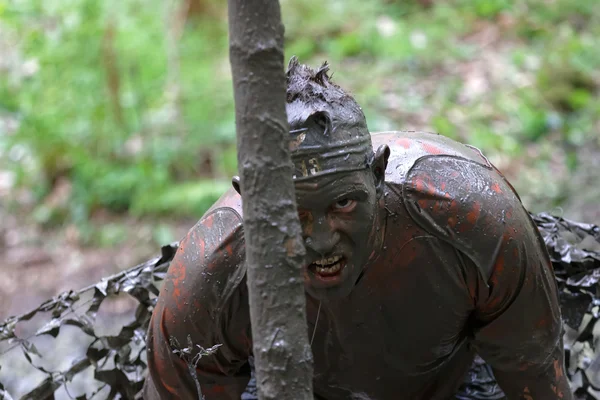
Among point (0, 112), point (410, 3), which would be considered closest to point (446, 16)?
point (410, 3)

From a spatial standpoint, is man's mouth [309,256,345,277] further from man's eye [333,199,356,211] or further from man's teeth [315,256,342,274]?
man's eye [333,199,356,211]

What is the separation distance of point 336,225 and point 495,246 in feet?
1.41

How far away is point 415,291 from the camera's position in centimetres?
189

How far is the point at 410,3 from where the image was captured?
780 cm

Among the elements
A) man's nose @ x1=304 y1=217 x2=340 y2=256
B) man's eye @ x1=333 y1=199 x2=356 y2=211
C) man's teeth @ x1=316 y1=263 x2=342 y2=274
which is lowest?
man's teeth @ x1=316 y1=263 x2=342 y2=274

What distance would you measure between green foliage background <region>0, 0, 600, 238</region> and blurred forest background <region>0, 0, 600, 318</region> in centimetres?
1

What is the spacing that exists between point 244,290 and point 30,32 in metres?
4.35

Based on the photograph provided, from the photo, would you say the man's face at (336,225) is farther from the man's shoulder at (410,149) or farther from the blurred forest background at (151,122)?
the blurred forest background at (151,122)

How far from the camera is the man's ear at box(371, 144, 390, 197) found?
5.41 ft

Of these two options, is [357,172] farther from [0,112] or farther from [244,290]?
[0,112]

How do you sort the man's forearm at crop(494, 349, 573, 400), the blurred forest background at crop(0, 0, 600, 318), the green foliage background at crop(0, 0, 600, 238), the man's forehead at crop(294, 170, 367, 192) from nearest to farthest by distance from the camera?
the man's forehead at crop(294, 170, 367, 192) → the man's forearm at crop(494, 349, 573, 400) → the blurred forest background at crop(0, 0, 600, 318) → the green foliage background at crop(0, 0, 600, 238)

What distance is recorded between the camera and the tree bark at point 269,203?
1.06m

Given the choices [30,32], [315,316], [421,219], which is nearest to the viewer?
[421,219]

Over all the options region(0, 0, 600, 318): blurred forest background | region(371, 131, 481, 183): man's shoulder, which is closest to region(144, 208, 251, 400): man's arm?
region(371, 131, 481, 183): man's shoulder
